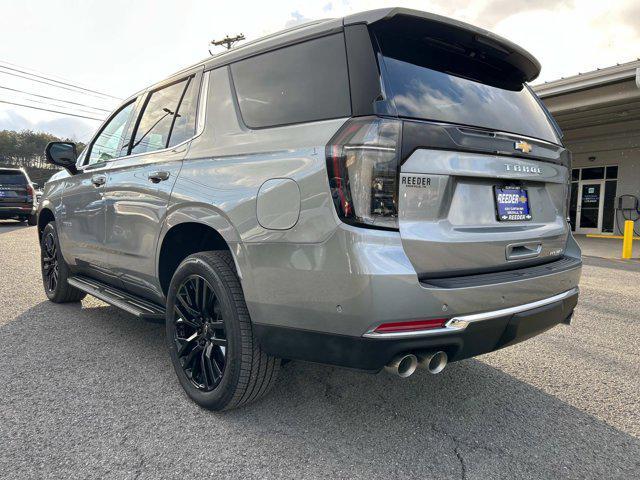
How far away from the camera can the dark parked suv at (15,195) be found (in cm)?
1396

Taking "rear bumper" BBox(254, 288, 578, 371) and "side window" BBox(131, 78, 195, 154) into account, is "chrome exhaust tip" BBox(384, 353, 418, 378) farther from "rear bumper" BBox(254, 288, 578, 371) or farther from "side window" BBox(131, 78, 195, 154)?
"side window" BBox(131, 78, 195, 154)

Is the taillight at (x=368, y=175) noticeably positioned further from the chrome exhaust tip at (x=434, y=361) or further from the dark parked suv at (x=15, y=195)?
the dark parked suv at (x=15, y=195)

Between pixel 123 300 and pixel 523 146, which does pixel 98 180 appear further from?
pixel 523 146

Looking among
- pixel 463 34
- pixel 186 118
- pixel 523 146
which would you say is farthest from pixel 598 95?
pixel 186 118

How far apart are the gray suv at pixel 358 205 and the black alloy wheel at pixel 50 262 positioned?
2.29m

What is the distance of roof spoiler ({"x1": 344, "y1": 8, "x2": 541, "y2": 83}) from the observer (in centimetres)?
196

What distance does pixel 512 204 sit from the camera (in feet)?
7.39

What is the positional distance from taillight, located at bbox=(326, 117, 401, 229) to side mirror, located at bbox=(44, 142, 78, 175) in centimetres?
321

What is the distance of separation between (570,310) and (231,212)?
1.88m

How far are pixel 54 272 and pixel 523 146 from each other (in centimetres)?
446

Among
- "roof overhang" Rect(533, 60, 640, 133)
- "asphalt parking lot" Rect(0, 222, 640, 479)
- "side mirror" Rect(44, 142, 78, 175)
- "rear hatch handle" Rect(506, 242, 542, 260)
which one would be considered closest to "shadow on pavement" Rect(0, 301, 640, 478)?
"asphalt parking lot" Rect(0, 222, 640, 479)

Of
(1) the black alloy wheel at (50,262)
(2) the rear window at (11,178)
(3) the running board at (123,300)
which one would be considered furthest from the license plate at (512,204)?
(2) the rear window at (11,178)

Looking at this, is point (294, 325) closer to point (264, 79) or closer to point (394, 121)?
point (394, 121)

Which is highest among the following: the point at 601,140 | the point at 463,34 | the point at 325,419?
the point at 601,140
